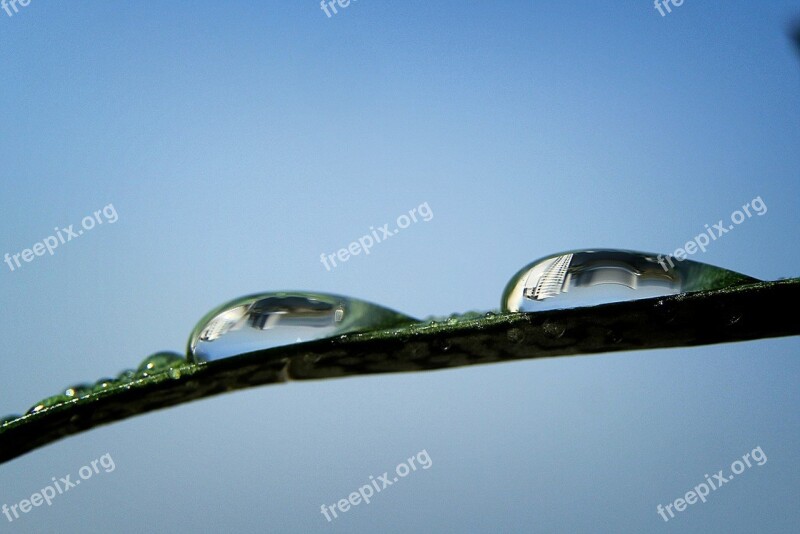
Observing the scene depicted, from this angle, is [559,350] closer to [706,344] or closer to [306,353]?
[706,344]

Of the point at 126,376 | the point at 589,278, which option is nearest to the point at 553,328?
the point at 589,278

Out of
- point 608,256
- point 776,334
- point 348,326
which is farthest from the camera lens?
point 608,256

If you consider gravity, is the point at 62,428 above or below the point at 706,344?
above

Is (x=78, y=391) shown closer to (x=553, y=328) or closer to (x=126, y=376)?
(x=126, y=376)

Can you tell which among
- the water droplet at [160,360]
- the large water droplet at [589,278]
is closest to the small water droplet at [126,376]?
the water droplet at [160,360]

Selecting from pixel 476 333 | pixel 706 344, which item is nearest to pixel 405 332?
pixel 476 333

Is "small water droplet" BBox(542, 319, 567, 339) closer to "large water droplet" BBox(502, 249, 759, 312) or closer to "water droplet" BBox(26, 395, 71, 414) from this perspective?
"large water droplet" BBox(502, 249, 759, 312)
